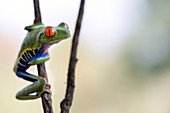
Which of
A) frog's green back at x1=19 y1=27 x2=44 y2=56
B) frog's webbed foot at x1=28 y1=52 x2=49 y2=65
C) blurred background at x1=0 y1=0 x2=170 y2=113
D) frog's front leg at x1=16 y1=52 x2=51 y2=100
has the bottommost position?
blurred background at x1=0 y1=0 x2=170 y2=113

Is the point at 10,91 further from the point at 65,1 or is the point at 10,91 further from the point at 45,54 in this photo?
the point at 45,54

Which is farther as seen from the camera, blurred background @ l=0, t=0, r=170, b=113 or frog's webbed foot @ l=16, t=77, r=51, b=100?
blurred background @ l=0, t=0, r=170, b=113

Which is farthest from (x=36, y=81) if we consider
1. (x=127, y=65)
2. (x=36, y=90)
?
(x=127, y=65)

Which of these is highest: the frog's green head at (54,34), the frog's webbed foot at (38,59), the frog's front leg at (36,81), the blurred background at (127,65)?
the frog's green head at (54,34)

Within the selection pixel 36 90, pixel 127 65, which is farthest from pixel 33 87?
pixel 127 65

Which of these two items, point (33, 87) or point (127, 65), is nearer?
point (33, 87)

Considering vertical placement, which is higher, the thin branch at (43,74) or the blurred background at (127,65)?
the thin branch at (43,74)

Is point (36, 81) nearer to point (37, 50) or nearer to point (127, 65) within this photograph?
point (37, 50)
